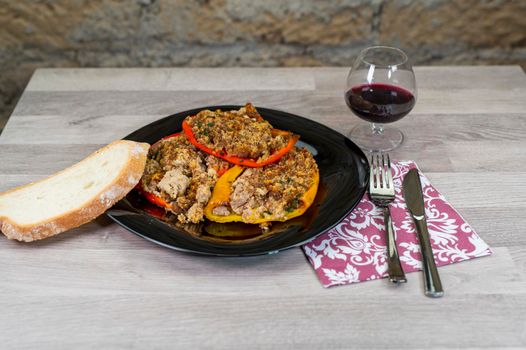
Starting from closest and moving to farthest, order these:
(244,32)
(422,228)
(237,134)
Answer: (422,228) → (237,134) → (244,32)

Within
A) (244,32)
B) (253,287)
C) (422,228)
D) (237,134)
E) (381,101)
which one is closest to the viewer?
(253,287)

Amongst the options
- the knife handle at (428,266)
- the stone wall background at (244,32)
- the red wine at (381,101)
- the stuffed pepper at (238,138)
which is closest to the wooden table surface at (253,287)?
the knife handle at (428,266)

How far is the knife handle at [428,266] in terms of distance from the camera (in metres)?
1.06

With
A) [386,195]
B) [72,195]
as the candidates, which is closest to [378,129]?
[386,195]

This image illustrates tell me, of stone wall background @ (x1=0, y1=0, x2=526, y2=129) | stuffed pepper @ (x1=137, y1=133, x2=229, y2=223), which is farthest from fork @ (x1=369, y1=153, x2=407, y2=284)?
stone wall background @ (x1=0, y1=0, x2=526, y2=129)

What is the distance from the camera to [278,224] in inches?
46.1

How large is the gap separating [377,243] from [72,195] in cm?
64

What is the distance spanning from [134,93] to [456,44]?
3.92 feet

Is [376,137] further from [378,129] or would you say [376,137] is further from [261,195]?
[261,195]

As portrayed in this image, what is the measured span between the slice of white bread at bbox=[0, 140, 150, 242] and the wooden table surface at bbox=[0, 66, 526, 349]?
5 centimetres

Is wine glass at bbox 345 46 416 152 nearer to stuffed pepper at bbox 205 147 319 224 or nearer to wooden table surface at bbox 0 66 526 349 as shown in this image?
wooden table surface at bbox 0 66 526 349

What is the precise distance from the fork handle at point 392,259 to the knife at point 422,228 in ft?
0.16

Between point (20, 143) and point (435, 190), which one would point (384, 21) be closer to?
point (435, 190)

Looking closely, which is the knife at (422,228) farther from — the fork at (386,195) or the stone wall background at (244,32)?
the stone wall background at (244,32)
